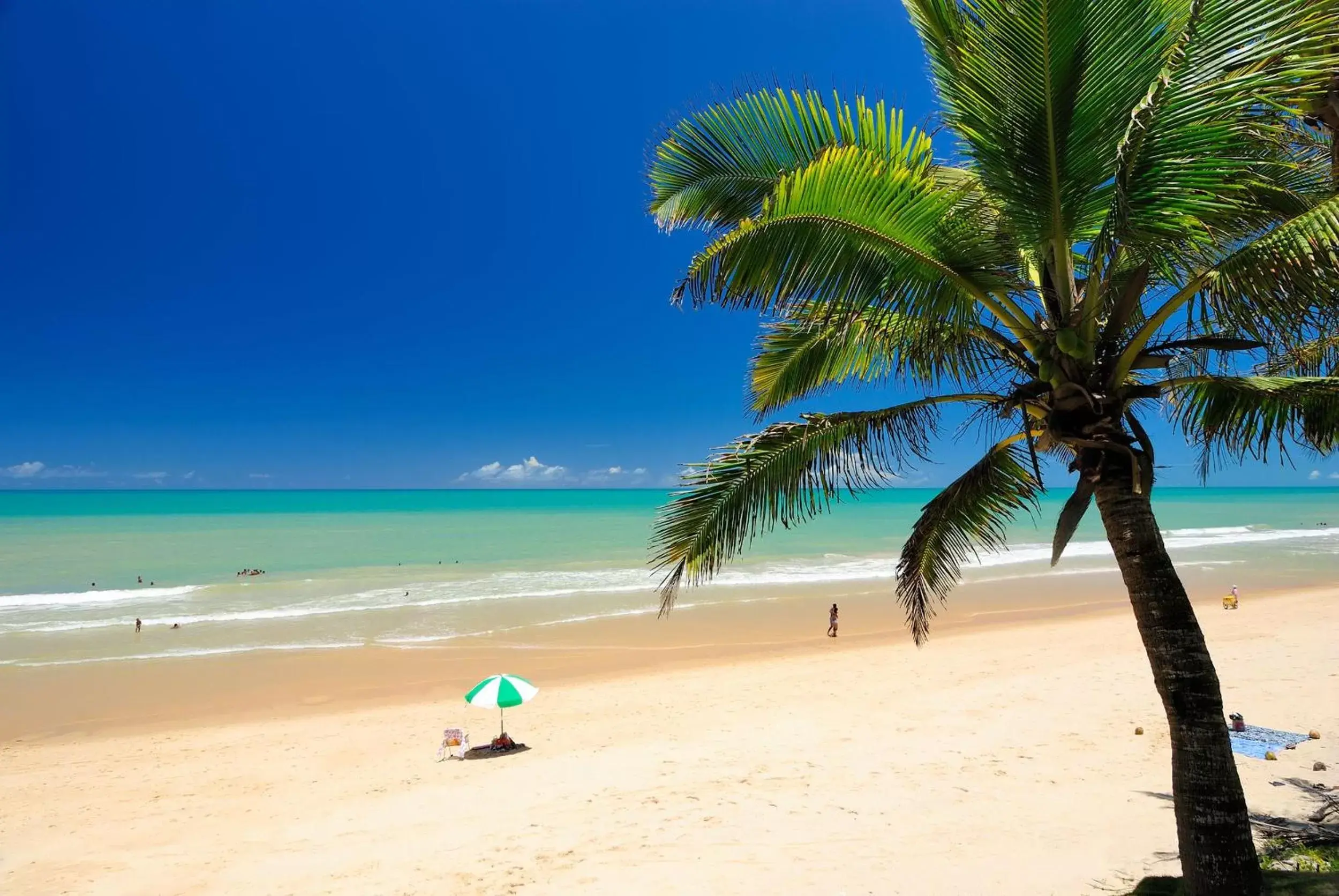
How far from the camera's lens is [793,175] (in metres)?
3.32

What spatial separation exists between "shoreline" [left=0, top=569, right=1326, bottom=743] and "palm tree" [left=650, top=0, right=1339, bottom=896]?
436 inches

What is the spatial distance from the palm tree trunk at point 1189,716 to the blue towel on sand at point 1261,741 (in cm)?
522

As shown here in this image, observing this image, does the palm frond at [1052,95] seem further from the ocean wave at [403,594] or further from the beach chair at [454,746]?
the ocean wave at [403,594]

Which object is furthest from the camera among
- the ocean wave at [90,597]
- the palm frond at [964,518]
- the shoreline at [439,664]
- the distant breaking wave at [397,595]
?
the ocean wave at [90,597]

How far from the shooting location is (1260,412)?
3689 mm

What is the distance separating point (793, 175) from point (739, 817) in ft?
20.4

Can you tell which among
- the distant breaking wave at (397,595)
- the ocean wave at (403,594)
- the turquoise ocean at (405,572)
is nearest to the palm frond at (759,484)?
the turquoise ocean at (405,572)

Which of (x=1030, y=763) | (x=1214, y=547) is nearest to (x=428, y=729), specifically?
(x=1030, y=763)

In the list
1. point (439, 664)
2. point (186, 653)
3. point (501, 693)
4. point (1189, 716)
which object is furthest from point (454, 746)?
point (186, 653)

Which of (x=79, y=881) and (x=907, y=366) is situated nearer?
(x=907, y=366)

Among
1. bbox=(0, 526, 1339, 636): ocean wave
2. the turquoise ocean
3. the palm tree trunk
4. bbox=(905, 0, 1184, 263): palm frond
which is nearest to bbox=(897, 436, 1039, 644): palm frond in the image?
the turquoise ocean

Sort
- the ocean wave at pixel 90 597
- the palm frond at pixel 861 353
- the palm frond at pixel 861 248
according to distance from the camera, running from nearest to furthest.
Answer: the palm frond at pixel 861 248
the palm frond at pixel 861 353
the ocean wave at pixel 90 597

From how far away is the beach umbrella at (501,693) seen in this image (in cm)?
1004

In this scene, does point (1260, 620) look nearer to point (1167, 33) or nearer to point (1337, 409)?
point (1337, 409)
